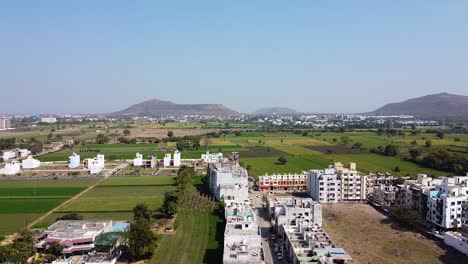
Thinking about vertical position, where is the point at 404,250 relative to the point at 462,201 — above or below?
below

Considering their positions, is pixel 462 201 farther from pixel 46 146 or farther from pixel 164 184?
pixel 46 146

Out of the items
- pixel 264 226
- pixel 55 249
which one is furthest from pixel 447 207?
pixel 55 249

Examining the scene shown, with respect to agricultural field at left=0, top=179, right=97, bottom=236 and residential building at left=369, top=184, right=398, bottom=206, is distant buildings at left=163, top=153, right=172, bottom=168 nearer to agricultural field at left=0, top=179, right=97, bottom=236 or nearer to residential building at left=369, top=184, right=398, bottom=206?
agricultural field at left=0, top=179, right=97, bottom=236

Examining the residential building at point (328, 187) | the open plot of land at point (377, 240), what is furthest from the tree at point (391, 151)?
the open plot of land at point (377, 240)

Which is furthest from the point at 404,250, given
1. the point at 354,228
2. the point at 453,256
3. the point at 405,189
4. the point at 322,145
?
the point at 322,145

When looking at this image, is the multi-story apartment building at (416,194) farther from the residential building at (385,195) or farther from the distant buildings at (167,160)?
the distant buildings at (167,160)
